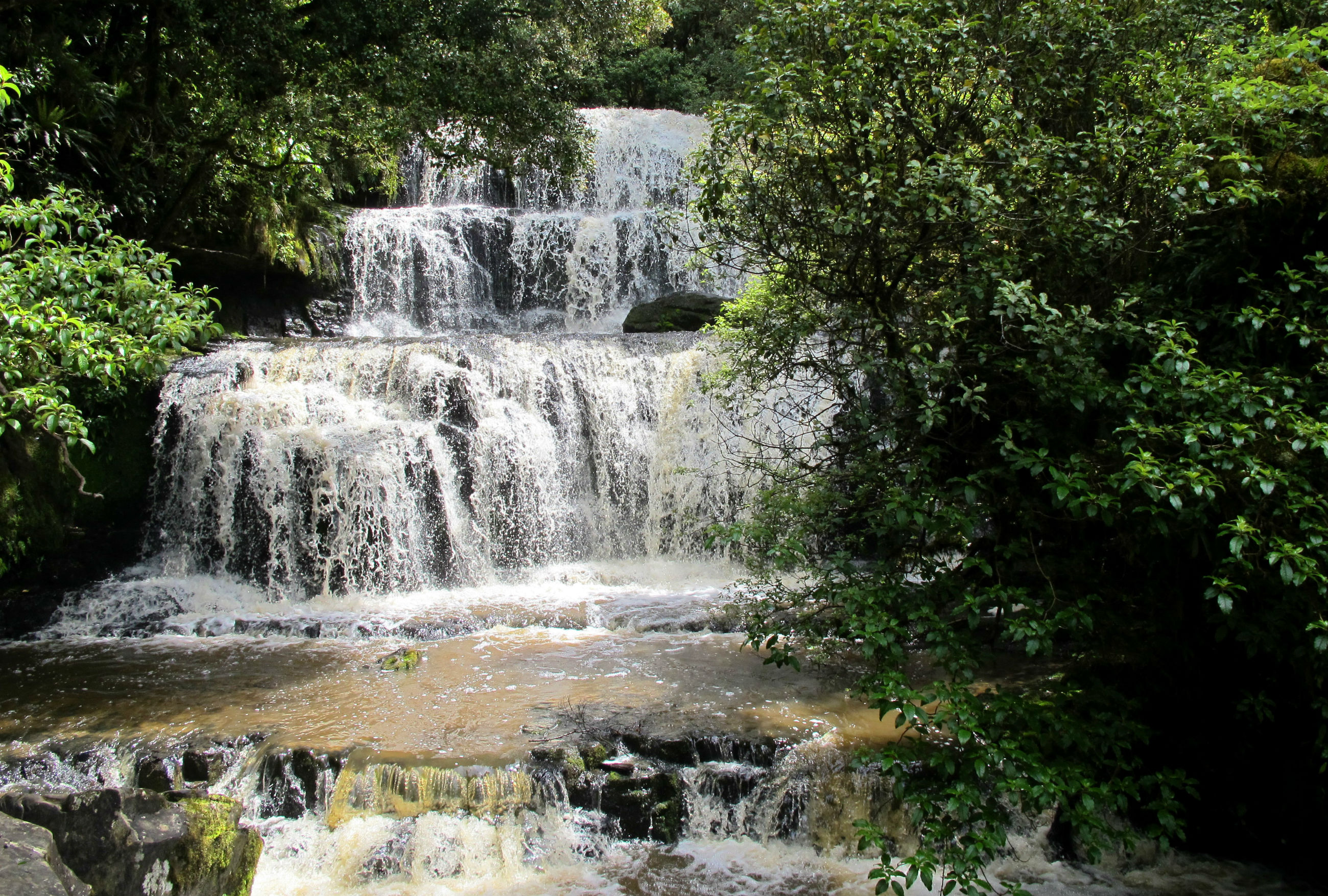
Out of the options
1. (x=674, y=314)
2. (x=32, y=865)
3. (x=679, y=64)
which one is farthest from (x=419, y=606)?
(x=679, y=64)

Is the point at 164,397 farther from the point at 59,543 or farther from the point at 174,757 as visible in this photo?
the point at 174,757

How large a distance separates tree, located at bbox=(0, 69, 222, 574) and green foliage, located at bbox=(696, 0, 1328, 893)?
3124mm

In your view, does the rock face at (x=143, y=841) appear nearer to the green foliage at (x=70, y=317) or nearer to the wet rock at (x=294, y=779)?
the wet rock at (x=294, y=779)

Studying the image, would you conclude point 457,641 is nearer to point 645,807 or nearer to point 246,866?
point 645,807

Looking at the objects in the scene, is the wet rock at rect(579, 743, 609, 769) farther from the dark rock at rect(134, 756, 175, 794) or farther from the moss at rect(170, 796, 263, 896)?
the dark rock at rect(134, 756, 175, 794)

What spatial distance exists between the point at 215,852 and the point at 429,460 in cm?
624

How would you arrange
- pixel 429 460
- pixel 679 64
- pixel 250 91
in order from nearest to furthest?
pixel 250 91, pixel 429 460, pixel 679 64

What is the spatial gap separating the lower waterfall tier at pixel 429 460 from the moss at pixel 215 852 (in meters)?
5.30

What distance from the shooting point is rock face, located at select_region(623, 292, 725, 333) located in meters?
13.5

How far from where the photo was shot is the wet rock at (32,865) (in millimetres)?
2896

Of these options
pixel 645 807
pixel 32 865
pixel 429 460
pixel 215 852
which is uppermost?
pixel 429 460

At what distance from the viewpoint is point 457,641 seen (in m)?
7.40

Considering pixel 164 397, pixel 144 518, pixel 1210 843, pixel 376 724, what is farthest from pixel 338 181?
pixel 1210 843

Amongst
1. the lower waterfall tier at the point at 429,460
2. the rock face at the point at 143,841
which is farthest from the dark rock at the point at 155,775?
the lower waterfall tier at the point at 429,460
